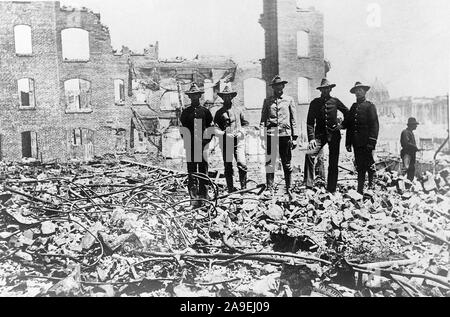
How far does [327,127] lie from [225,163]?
2064mm

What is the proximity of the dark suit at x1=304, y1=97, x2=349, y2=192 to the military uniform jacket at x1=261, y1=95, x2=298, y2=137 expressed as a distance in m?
0.33

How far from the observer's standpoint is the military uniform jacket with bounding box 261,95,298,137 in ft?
22.5

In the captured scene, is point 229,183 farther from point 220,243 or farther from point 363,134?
point 363,134

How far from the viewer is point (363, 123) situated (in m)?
6.65

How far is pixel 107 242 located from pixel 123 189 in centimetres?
145

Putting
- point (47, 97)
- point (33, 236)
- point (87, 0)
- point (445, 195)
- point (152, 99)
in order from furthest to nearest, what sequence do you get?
point (152, 99) → point (47, 97) → point (445, 195) → point (87, 0) → point (33, 236)

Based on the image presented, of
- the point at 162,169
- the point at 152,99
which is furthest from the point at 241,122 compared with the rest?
the point at 152,99

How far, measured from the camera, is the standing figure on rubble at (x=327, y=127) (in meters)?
6.76

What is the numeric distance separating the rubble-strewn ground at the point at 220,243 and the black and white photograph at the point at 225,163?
0.08 ft

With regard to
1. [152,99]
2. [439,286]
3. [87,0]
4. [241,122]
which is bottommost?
[439,286]

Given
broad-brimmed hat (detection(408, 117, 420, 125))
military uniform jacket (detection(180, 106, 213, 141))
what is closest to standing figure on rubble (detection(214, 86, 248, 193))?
military uniform jacket (detection(180, 106, 213, 141))

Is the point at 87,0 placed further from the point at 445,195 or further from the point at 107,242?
the point at 445,195

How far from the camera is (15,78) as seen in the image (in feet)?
25.0

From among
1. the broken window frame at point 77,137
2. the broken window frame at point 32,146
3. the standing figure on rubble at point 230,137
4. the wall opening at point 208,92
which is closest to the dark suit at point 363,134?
the standing figure on rubble at point 230,137
